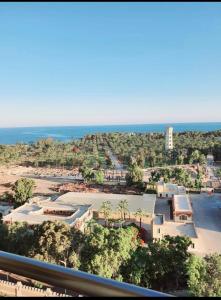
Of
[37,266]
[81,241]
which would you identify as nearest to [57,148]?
[81,241]

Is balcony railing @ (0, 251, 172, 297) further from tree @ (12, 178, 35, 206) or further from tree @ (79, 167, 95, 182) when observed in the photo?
tree @ (79, 167, 95, 182)

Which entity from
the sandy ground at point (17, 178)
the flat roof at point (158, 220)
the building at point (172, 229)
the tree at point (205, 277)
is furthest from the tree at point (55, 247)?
the sandy ground at point (17, 178)

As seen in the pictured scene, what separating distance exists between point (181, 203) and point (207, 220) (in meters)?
1.55

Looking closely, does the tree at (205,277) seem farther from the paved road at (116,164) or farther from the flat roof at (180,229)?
the paved road at (116,164)

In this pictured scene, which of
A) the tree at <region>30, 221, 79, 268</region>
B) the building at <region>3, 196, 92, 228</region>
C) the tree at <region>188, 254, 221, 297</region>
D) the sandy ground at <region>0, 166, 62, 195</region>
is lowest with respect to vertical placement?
the sandy ground at <region>0, 166, 62, 195</region>

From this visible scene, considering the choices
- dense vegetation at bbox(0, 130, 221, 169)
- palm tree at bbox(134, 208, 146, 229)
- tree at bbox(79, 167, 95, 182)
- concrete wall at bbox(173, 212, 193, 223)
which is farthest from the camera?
dense vegetation at bbox(0, 130, 221, 169)

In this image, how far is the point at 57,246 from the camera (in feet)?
28.7

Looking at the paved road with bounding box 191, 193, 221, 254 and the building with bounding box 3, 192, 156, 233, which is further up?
the building with bounding box 3, 192, 156, 233

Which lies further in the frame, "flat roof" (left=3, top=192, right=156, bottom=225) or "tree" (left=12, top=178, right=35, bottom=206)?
"tree" (left=12, top=178, right=35, bottom=206)

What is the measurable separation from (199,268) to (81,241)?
10.1 feet

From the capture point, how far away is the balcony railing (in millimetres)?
741

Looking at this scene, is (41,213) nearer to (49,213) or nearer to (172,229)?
(49,213)

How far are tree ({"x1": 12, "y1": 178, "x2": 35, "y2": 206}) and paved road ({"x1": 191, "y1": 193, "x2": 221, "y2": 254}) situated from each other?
8.57 m

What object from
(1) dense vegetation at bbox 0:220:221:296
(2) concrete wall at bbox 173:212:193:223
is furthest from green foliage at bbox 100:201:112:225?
(1) dense vegetation at bbox 0:220:221:296
